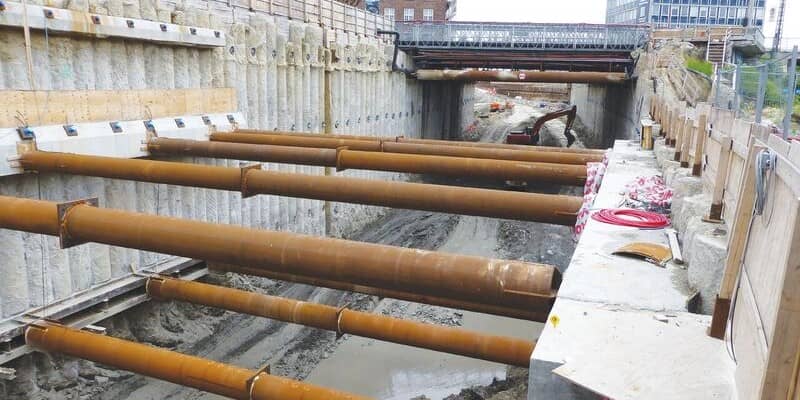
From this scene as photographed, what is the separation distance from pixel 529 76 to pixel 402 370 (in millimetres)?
19856

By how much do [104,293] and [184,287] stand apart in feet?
4.57

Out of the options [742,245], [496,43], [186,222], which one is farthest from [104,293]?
[496,43]

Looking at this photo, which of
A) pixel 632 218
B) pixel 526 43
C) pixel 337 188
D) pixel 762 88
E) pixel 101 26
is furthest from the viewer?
pixel 526 43

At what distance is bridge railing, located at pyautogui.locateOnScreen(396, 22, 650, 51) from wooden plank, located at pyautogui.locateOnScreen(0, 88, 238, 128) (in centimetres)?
1686

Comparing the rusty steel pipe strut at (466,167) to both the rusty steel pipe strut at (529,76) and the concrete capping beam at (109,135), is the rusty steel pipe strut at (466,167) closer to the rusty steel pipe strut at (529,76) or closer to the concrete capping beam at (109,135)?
the concrete capping beam at (109,135)

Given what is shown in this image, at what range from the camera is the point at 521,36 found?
29.6 m

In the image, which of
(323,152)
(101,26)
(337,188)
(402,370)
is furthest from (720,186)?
(101,26)

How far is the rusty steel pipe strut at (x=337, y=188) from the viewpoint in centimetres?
777

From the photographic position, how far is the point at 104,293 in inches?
409

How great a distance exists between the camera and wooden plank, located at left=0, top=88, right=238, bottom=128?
916 centimetres

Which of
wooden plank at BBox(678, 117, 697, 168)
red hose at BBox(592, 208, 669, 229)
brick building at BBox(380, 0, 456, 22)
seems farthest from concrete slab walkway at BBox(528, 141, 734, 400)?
brick building at BBox(380, 0, 456, 22)

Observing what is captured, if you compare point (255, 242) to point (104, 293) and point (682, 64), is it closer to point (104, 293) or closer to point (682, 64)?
point (104, 293)

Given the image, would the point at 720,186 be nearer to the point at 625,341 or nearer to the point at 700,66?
the point at 625,341

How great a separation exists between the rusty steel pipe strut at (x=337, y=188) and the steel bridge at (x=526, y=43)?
20680 millimetres
